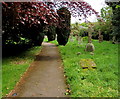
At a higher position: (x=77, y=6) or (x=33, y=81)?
(x=77, y=6)

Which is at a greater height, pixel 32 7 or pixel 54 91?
pixel 32 7

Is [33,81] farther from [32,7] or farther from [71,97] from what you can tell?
[32,7]

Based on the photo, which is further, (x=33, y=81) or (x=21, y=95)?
(x=33, y=81)

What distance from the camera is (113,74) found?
17.4 ft

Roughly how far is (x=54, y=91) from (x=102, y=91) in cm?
127

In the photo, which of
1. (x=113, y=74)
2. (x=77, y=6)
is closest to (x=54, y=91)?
(x=113, y=74)

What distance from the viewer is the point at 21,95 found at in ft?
13.2

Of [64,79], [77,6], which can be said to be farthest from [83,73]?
[77,6]

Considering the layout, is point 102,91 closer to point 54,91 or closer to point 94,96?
point 94,96

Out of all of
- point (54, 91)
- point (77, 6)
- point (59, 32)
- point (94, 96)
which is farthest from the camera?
point (59, 32)

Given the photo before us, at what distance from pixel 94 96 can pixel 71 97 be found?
551mm

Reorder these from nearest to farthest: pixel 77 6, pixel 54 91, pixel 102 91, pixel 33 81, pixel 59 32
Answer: pixel 102 91 < pixel 54 91 < pixel 33 81 < pixel 77 6 < pixel 59 32

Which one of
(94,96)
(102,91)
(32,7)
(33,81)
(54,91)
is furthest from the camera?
(32,7)

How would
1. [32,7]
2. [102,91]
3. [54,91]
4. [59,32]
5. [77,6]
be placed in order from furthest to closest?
[59,32] < [77,6] < [32,7] < [54,91] < [102,91]
